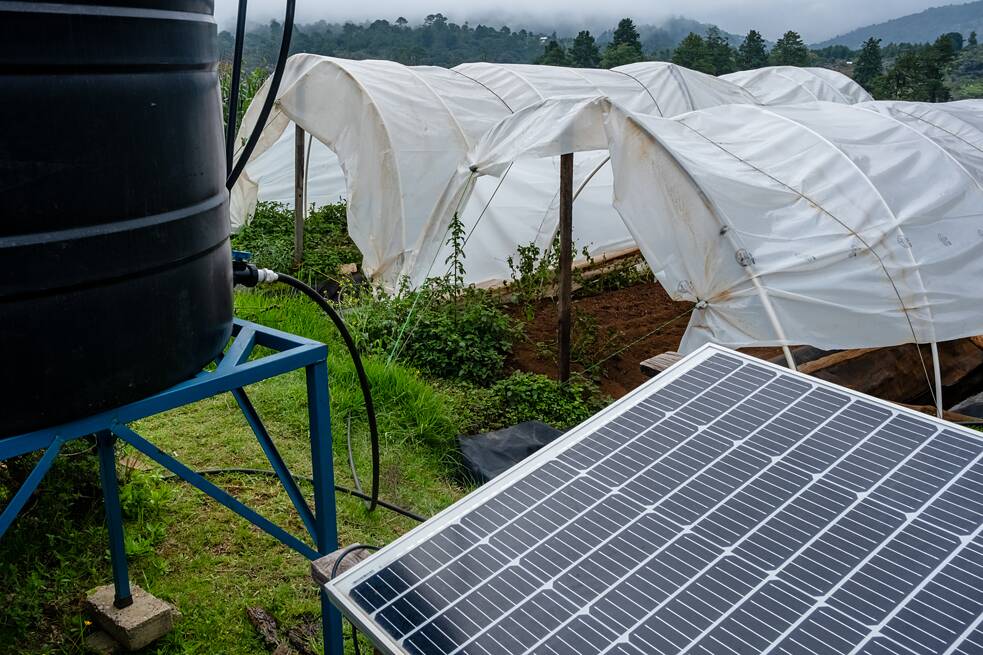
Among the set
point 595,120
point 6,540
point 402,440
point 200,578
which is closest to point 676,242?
point 595,120

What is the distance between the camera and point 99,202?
1.96m

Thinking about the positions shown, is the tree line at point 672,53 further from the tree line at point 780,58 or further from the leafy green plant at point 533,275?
the leafy green plant at point 533,275

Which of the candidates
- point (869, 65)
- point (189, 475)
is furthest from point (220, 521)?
point (869, 65)

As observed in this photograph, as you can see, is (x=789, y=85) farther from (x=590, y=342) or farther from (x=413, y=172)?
(x=590, y=342)

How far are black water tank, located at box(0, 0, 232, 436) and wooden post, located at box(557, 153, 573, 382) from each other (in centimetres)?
431

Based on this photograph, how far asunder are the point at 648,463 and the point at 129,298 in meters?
1.39

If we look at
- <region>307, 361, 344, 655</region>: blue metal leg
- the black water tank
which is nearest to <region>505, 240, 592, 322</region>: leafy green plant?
<region>307, 361, 344, 655</region>: blue metal leg

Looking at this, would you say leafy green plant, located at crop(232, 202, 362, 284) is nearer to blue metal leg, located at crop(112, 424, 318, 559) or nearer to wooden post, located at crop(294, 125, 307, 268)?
wooden post, located at crop(294, 125, 307, 268)

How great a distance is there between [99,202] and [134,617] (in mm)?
2053

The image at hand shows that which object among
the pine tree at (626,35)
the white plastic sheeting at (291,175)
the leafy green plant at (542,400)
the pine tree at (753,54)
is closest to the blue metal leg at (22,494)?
the leafy green plant at (542,400)

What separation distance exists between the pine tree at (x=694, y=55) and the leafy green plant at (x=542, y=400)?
919 inches

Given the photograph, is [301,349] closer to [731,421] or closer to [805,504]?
[731,421]

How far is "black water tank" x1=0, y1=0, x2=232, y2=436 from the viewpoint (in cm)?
183

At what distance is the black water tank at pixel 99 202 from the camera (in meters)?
1.83
